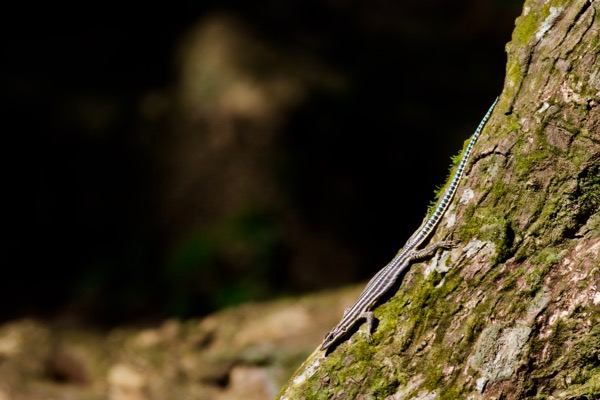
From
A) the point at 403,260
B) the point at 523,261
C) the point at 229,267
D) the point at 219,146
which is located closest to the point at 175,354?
the point at 229,267

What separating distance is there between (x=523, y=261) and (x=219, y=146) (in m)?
6.97

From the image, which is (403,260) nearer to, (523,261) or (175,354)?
(523,261)

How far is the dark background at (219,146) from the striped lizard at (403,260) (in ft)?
15.9

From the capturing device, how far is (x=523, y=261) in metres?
3.31

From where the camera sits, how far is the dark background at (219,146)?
30.2ft

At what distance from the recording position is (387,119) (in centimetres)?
984

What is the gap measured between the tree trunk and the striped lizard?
0.11 m

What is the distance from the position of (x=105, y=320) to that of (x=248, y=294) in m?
2.10

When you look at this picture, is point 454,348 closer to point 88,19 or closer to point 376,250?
point 376,250

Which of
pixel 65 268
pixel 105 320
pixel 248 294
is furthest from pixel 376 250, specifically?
pixel 65 268

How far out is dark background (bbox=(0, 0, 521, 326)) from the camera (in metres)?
9.20

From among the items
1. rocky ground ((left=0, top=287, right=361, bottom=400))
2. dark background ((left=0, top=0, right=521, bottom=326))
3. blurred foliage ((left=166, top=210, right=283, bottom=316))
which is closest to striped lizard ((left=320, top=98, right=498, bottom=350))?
rocky ground ((left=0, top=287, right=361, bottom=400))

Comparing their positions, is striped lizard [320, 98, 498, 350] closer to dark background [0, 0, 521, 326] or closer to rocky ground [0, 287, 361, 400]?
rocky ground [0, 287, 361, 400]

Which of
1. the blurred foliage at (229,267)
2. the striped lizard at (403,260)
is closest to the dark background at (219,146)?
the blurred foliage at (229,267)
